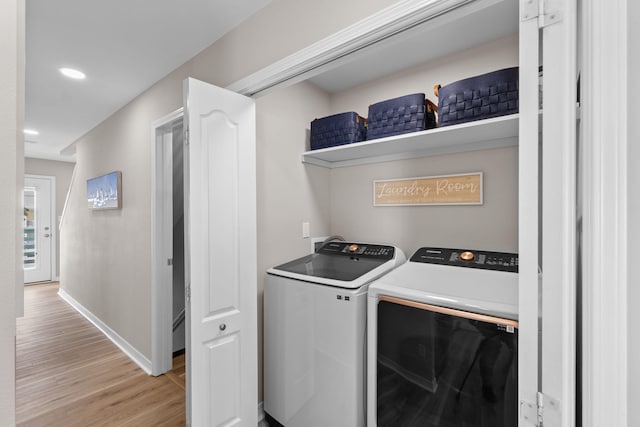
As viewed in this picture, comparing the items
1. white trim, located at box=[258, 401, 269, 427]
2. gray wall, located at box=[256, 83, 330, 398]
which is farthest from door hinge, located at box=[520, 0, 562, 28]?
white trim, located at box=[258, 401, 269, 427]

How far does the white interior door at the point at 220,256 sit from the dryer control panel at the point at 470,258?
104cm

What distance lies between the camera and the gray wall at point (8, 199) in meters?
0.53

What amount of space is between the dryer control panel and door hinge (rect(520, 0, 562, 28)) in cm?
112

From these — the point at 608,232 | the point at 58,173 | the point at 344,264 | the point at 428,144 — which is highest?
the point at 58,173

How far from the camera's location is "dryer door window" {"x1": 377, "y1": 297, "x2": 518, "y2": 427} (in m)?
1.07

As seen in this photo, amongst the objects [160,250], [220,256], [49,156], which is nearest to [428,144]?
[220,256]

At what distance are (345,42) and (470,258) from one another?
1268 mm

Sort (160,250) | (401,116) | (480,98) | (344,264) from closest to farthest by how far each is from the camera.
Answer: (480,98), (401,116), (344,264), (160,250)

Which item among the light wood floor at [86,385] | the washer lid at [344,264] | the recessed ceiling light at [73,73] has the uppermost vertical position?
the recessed ceiling light at [73,73]

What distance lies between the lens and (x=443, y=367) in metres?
1.21

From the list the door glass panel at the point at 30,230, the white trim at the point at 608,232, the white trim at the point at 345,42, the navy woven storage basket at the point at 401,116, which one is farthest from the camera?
the door glass panel at the point at 30,230

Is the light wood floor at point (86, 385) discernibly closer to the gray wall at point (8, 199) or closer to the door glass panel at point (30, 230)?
Answer: the gray wall at point (8, 199)

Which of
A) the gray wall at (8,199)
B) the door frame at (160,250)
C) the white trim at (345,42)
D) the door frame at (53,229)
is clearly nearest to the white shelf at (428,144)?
the white trim at (345,42)

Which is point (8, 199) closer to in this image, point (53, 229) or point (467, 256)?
point (467, 256)
